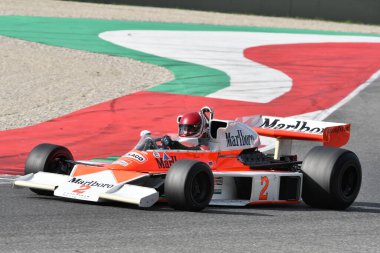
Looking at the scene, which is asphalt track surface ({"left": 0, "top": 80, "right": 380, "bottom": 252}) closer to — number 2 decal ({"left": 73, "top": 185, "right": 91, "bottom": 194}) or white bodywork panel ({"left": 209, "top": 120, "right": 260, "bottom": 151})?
number 2 decal ({"left": 73, "top": 185, "right": 91, "bottom": 194})

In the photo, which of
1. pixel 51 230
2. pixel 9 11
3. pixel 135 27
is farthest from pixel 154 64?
pixel 51 230

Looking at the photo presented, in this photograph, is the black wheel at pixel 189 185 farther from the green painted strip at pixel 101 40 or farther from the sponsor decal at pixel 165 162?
the green painted strip at pixel 101 40

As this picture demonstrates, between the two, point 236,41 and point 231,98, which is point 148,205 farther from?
point 236,41

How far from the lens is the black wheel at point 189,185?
938 centimetres

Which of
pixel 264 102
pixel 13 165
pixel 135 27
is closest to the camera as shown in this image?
pixel 13 165

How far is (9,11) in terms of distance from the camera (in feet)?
102

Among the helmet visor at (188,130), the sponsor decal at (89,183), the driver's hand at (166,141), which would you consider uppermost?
the helmet visor at (188,130)

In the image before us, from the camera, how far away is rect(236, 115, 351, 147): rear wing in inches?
446

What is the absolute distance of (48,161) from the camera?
Answer: 34.1 ft

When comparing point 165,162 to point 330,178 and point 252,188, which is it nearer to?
point 252,188

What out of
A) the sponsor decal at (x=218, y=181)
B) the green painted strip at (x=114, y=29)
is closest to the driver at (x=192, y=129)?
the sponsor decal at (x=218, y=181)

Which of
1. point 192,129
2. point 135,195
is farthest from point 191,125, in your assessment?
point 135,195

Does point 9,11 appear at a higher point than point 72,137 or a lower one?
higher

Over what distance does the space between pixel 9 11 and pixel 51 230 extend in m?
23.8
